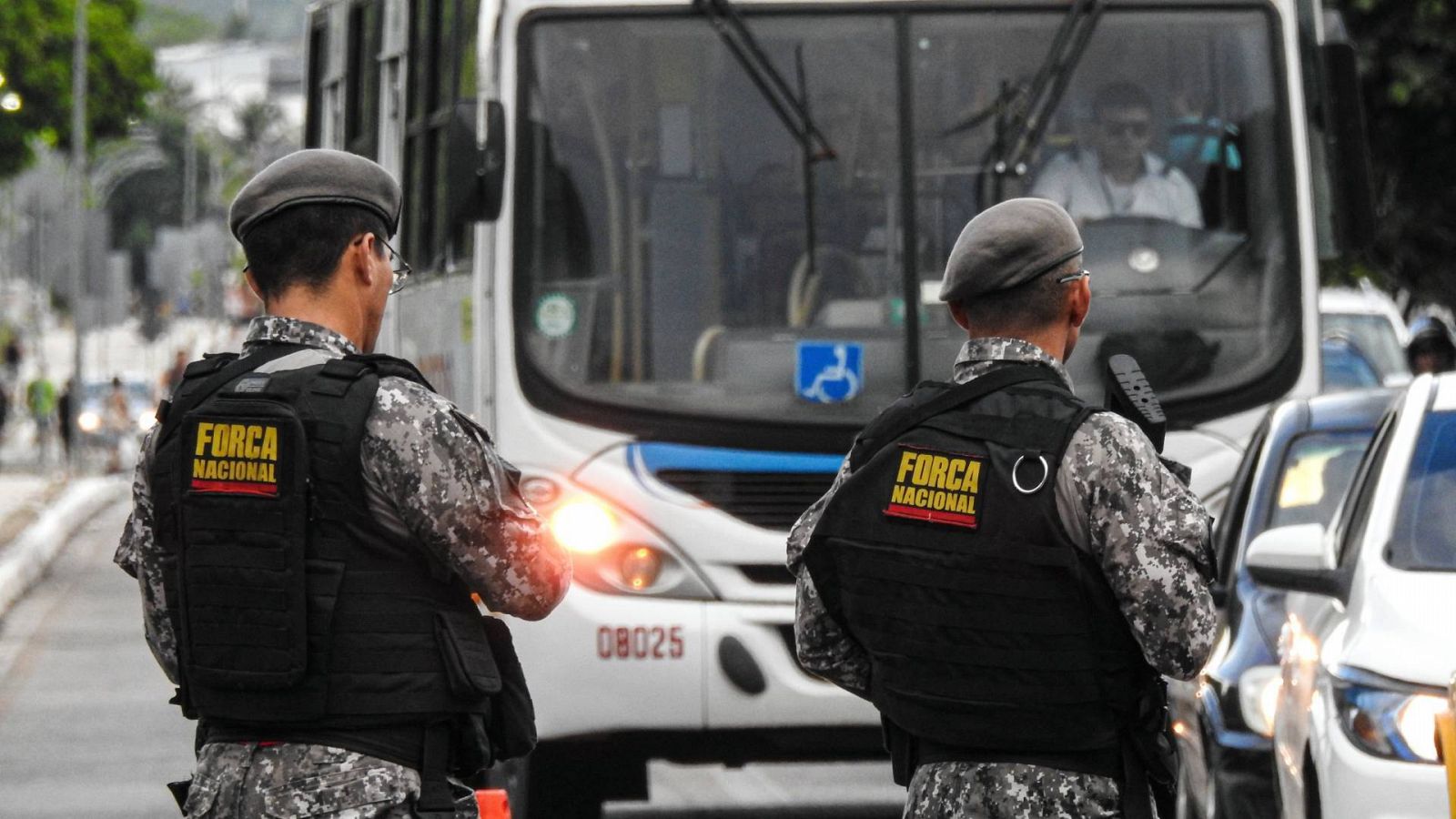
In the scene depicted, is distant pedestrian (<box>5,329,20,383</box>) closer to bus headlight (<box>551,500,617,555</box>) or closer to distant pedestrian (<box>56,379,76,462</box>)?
distant pedestrian (<box>56,379,76,462</box>)

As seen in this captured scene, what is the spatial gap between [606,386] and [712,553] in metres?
0.59

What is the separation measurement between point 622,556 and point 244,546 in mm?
3976

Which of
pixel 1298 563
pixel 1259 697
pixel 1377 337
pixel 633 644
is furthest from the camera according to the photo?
pixel 1377 337

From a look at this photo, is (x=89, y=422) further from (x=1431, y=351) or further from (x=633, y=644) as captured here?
(x=633, y=644)

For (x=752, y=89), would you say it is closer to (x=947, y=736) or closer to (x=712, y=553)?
(x=712, y=553)

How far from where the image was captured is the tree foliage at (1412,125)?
17.6 metres

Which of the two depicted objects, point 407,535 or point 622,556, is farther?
point 622,556

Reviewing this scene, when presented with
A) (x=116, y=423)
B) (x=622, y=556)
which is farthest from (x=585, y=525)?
(x=116, y=423)

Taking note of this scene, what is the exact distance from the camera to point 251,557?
3766mm

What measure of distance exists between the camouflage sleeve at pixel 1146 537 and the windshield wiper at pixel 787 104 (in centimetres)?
420

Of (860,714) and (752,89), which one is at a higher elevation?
(752,89)

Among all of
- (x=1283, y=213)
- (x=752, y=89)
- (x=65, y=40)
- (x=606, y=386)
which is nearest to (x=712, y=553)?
(x=606, y=386)

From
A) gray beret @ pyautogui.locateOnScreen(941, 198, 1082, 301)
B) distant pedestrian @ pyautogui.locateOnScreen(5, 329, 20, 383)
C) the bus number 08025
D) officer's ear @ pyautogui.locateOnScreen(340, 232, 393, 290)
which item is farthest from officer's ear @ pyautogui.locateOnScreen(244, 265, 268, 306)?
distant pedestrian @ pyautogui.locateOnScreen(5, 329, 20, 383)

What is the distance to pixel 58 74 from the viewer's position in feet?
136
